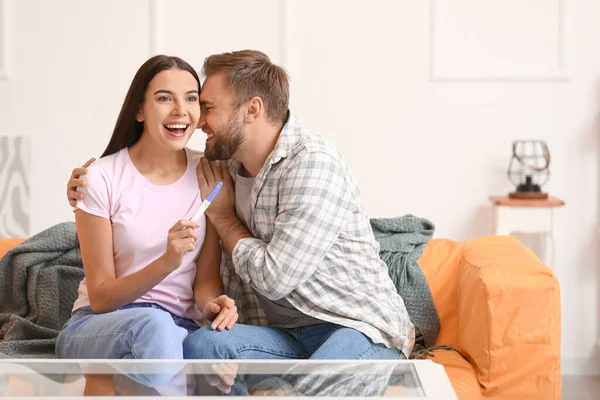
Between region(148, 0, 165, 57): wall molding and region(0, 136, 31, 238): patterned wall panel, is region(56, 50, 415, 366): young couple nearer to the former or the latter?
region(148, 0, 165, 57): wall molding

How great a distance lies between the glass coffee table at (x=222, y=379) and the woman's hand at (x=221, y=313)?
2.22ft

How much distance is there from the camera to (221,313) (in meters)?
2.01

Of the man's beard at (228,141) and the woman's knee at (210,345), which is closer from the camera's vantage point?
the woman's knee at (210,345)

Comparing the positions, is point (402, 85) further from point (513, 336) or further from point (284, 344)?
point (284, 344)

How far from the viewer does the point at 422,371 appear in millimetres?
1254

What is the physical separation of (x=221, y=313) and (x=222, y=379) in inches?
31.1

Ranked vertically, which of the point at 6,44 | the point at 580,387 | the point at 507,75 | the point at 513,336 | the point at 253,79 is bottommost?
the point at 580,387

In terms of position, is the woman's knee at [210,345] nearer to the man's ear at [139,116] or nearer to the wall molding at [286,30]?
the man's ear at [139,116]

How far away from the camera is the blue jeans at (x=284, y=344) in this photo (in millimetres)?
1966

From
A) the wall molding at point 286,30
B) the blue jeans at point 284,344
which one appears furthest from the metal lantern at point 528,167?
the blue jeans at point 284,344

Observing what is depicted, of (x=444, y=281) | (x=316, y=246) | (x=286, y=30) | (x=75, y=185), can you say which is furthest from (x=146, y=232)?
(x=286, y=30)

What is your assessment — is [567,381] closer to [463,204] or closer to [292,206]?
[463,204]

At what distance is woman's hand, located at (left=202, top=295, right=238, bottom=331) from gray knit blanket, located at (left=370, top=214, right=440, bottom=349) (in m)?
0.67

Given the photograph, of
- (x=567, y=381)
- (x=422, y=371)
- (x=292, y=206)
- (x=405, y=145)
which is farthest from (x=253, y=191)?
(x=567, y=381)
